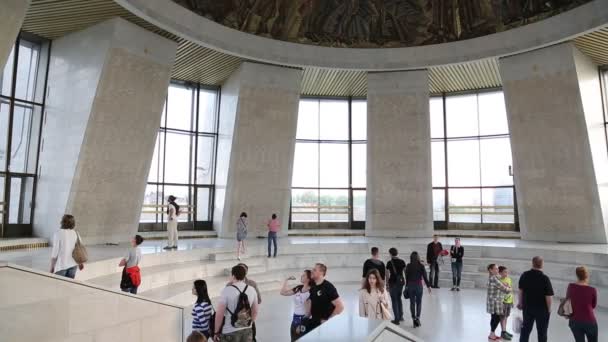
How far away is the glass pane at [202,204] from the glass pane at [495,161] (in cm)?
1324

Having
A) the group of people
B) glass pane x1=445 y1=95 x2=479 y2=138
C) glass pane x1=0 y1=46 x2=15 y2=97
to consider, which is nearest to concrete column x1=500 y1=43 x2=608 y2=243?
glass pane x1=445 y1=95 x2=479 y2=138

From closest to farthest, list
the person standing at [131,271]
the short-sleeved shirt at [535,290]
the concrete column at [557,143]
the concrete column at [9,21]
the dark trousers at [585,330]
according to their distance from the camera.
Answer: the dark trousers at [585,330] → the short-sleeved shirt at [535,290] → the person standing at [131,271] → the concrete column at [9,21] → the concrete column at [557,143]

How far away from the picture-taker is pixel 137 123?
14.2 meters

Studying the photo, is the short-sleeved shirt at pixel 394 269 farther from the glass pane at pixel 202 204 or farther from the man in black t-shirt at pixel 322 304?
the glass pane at pixel 202 204

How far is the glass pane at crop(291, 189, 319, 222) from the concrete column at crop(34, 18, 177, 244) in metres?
8.30

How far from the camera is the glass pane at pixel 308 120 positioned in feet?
69.9

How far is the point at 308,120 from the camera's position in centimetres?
2153

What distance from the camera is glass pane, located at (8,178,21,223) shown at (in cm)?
1308

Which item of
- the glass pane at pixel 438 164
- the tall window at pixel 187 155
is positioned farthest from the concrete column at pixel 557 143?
the tall window at pixel 187 155

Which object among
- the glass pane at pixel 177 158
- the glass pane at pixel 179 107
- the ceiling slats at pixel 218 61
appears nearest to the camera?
the ceiling slats at pixel 218 61

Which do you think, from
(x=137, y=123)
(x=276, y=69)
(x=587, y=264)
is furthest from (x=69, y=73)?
(x=587, y=264)

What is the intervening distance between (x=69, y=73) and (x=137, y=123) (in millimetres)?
2625

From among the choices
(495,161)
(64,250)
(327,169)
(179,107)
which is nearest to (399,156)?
(327,169)

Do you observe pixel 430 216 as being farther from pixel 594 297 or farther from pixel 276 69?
pixel 594 297
